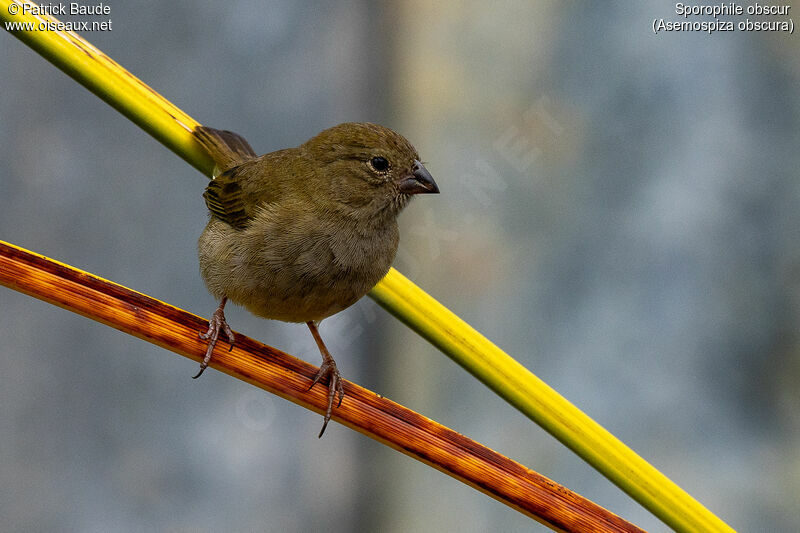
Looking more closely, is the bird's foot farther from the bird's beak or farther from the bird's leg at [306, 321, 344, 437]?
the bird's beak

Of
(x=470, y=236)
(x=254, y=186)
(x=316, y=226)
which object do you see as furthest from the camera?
(x=470, y=236)

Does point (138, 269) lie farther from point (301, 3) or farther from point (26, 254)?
point (26, 254)

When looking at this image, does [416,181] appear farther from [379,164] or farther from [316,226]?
[316,226]

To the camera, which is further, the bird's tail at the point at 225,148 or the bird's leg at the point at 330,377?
the bird's tail at the point at 225,148

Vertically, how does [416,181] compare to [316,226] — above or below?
above

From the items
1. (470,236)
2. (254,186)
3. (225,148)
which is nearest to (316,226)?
(254,186)

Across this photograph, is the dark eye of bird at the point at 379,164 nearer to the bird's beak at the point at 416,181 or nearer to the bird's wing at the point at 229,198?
the bird's beak at the point at 416,181

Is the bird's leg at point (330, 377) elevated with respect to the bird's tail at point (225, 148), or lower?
lower

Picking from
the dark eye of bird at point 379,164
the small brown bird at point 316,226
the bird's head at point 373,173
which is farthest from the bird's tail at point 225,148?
the dark eye of bird at point 379,164
